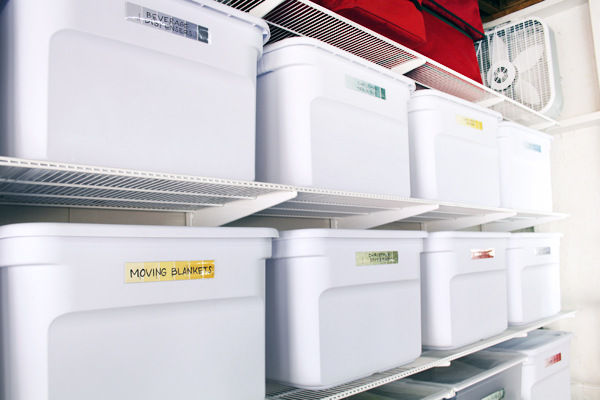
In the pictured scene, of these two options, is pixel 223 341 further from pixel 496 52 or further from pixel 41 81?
pixel 496 52

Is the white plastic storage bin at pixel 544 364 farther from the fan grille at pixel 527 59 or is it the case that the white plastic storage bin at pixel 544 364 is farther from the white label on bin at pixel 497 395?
the fan grille at pixel 527 59

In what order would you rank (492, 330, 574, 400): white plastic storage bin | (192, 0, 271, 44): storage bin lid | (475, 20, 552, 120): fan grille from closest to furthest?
1. (192, 0, 271, 44): storage bin lid
2. (492, 330, 574, 400): white plastic storage bin
3. (475, 20, 552, 120): fan grille

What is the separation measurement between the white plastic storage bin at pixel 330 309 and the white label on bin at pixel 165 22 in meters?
0.53

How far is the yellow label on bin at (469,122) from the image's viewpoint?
178cm

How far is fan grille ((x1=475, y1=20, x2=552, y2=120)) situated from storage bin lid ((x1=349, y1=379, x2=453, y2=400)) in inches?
60.3

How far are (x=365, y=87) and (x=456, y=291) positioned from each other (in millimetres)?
817

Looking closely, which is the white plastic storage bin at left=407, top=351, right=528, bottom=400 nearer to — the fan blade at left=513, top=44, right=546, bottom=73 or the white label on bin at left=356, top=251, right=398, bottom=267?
the white label on bin at left=356, top=251, right=398, bottom=267

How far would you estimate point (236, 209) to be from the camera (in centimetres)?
127

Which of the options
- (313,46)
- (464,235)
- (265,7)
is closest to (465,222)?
(464,235)

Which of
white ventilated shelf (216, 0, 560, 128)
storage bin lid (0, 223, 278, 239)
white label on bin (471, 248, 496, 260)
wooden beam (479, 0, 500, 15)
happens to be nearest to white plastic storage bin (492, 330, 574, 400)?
white label on bin (471, 248, 496, 260)

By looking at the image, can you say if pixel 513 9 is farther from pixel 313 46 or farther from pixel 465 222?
pixel 313 46

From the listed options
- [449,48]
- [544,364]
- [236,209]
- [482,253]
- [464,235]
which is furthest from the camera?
[544,364]

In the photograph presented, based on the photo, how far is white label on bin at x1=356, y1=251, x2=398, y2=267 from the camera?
1283 mm

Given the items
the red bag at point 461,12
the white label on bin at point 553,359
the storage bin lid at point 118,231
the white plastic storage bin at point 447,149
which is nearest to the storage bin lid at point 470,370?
the white label on bin at point 553,359
